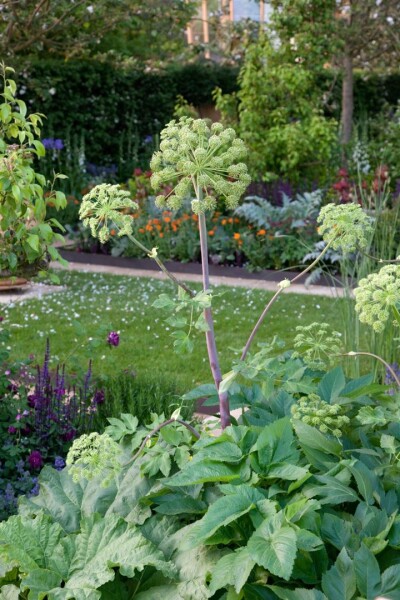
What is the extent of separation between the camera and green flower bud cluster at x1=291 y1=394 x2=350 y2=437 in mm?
2316

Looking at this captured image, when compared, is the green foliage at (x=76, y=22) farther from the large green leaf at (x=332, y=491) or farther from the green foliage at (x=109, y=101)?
the large green leaf at (x=332, y=491)

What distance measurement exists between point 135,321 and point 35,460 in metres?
3.79

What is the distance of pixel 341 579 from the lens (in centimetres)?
193

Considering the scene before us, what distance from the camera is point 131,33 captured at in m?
15.5

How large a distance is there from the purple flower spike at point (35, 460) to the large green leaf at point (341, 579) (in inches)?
78.8

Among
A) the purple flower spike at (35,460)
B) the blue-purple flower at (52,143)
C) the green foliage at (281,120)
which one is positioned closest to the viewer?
the purple flower spike at (35,460)

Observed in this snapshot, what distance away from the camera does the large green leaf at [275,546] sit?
186 cm

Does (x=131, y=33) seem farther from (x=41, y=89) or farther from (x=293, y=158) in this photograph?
(x=293, y=158)

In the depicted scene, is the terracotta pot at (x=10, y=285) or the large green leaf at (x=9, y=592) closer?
the large green leaf at (x=9, y=592)

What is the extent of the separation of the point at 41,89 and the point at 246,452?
11.1m

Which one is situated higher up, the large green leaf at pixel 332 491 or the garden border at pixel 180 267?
the garden border at pixel 180 267

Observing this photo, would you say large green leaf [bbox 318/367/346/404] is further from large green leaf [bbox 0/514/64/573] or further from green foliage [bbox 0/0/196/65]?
green foliage [bbox 0/0/196/65]

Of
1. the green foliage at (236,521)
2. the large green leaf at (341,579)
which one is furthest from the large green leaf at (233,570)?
the large green leaf at (341,579)

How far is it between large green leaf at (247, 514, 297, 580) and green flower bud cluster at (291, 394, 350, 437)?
0.39 metres
